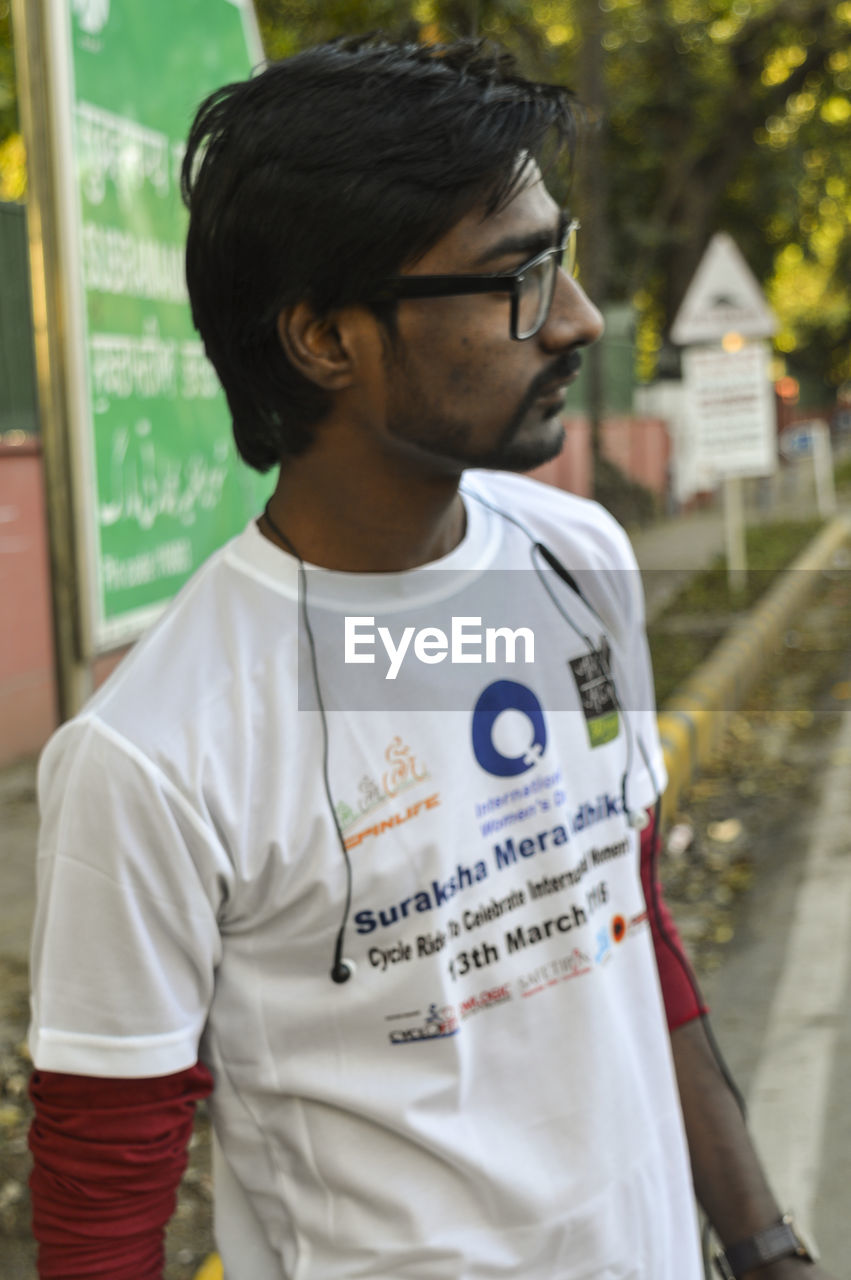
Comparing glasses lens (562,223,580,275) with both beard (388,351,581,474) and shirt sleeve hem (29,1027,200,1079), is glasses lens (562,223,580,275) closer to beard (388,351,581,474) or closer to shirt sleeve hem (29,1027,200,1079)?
beard (388,351,581,474)

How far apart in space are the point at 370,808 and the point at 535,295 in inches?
19.6

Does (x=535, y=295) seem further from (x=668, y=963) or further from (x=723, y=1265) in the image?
(x=723, y=1265)

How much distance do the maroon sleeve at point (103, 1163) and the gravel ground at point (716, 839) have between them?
1.60m

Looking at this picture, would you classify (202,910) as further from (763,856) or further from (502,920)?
(763,856)

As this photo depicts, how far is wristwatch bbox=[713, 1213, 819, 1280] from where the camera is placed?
4.74 feet

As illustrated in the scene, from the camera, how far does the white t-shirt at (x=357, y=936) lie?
116cm

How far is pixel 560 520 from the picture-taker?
1507 millimetres

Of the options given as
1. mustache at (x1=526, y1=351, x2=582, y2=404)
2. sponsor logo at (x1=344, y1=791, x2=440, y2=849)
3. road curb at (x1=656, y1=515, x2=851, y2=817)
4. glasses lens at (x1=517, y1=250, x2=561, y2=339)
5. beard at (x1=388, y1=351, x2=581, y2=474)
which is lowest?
road curb at (x1=656, y1=515, x2=851, y2=817)

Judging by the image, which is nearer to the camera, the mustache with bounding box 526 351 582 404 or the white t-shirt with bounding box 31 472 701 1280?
the white t-shirt with bounding box 31 472 701 1280

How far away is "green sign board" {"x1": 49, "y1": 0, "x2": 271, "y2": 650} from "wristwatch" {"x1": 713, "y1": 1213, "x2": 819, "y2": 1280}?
4.12ft

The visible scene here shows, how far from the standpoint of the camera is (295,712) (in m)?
1.21

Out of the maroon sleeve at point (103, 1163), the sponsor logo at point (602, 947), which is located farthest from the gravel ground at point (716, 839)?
the sponsor logo at point (602, 947)

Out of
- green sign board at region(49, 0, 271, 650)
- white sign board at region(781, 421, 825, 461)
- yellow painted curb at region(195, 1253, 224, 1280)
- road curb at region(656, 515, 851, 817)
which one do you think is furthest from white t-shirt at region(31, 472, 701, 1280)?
white sign board at region(781, 421, 825, 461)

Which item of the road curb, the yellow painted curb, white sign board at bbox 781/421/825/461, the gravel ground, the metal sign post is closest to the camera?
the yellow painted curb
